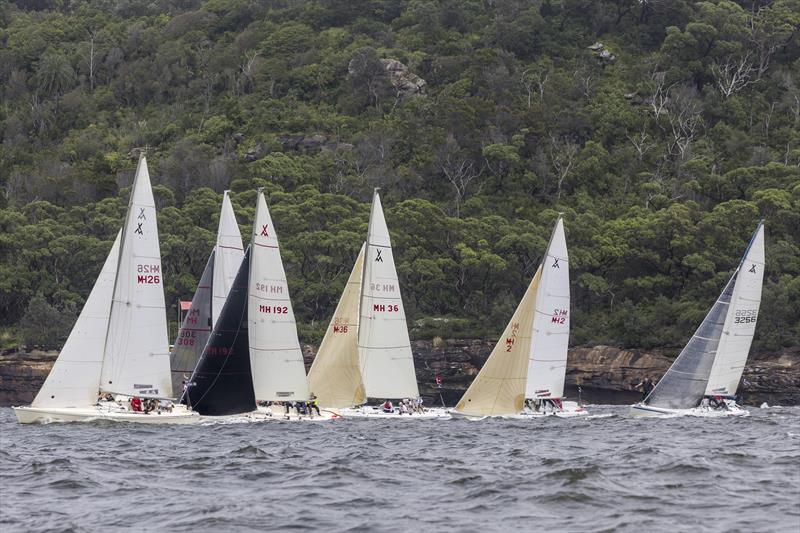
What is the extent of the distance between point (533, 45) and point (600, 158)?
77.2ft

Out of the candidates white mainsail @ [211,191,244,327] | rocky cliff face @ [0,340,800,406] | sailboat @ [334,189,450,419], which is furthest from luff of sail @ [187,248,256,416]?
rocky cliff face @ [0,340,800,406]

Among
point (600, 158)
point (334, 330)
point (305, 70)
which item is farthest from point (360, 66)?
point (334, 330)

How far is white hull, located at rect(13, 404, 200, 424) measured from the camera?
133 feet

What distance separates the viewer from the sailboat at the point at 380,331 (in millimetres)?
50750

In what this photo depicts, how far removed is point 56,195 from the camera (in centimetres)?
9231

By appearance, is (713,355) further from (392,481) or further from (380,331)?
(392,481)

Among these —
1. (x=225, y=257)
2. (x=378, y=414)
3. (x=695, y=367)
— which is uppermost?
(x=225, y=257)

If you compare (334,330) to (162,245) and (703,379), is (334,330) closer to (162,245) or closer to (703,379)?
(703,379)

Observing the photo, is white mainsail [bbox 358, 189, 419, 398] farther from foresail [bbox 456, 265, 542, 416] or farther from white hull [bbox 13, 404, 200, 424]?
white hull [bbox 13, 404, 200, 424]

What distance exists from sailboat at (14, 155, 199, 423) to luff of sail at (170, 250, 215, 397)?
4.96m

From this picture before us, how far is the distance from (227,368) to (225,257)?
792 centimetres

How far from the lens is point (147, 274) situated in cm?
4162

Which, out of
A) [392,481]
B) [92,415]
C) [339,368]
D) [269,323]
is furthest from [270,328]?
[392,481]

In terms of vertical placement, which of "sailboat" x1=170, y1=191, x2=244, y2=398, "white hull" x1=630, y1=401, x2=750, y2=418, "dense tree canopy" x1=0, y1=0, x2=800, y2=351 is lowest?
"white hull" x1=630, y1=401, x2=750, y2=418
